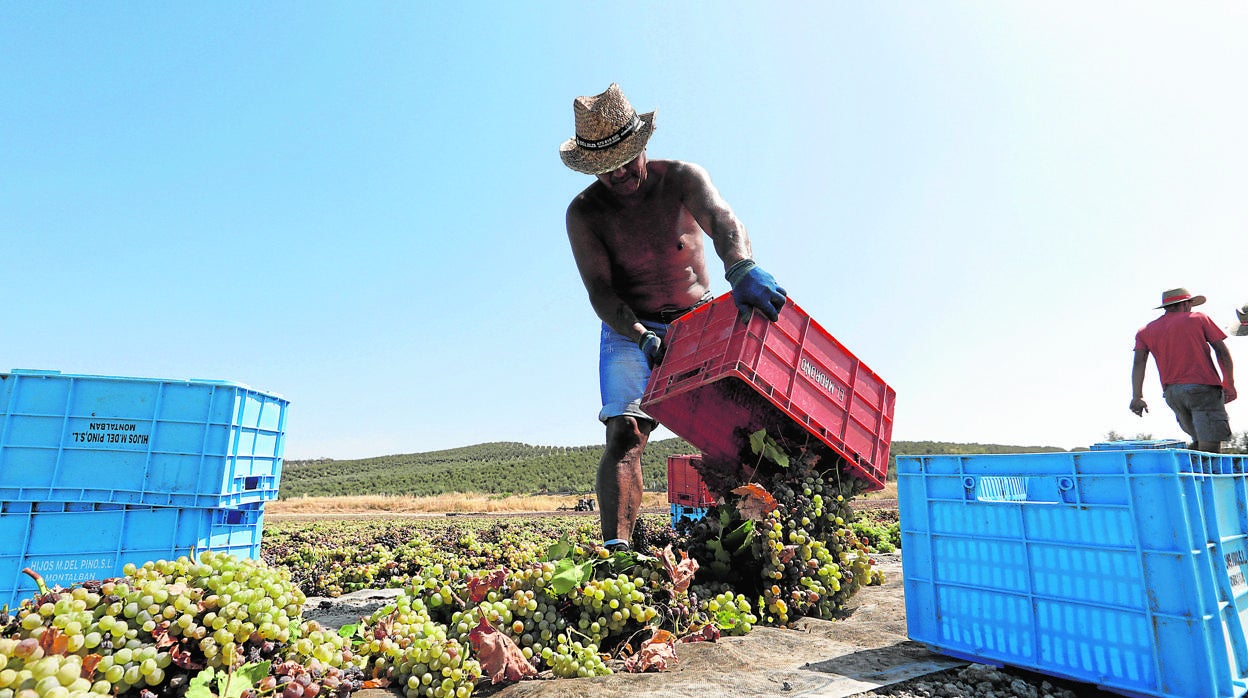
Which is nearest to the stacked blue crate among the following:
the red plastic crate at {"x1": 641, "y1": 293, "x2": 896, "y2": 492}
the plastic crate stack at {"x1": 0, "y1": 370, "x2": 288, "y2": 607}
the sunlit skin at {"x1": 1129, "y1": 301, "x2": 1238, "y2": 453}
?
the red plastic crate at {"x1": 641, "y1": 293, "x2": 896, "y2": 492}

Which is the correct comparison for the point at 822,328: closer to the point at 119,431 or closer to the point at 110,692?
the point at 110,692

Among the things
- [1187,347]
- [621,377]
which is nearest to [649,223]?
[621,377]

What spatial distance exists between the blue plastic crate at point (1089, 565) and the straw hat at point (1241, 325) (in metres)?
5.82

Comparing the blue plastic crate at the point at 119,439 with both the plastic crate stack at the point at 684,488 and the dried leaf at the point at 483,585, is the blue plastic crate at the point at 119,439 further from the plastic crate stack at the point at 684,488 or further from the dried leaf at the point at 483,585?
the plastic crate stack at the point at 684,488

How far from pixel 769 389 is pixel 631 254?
1.59m

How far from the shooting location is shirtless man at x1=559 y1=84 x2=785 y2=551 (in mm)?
3850

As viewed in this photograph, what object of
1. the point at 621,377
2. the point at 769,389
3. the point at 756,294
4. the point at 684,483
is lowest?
the point at 684,483

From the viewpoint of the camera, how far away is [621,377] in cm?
416

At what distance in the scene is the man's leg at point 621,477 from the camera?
375 centimetres

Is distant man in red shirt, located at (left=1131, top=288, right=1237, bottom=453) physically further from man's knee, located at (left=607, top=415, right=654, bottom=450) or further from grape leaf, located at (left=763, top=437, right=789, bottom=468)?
man's knee, located at (left=607, top=415, right=654, bottom=450)

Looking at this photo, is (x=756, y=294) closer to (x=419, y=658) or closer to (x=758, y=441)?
(x=758, y=441)

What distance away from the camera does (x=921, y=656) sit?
2.51m

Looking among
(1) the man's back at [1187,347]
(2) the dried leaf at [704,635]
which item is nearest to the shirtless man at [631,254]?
(2) the dried leaf at [704,635]

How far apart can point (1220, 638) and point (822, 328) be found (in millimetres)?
2048
